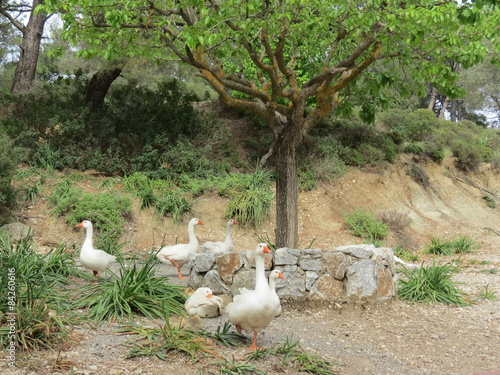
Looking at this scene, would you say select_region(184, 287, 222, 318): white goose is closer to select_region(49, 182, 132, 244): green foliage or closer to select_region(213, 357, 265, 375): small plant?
select_region(213, 357, 265, 375): small plant

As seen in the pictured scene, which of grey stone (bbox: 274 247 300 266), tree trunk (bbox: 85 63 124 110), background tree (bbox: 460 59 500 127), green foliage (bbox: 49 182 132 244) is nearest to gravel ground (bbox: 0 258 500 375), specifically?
grey stone (bbox: 274 247 300 266)

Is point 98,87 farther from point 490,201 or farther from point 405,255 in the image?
point 490,201

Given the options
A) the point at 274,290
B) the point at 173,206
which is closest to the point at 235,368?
the point at 274,290

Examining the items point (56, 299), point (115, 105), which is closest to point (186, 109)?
point (115, 105)

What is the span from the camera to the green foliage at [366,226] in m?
12.7

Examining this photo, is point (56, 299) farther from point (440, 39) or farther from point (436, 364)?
point (440, 39)

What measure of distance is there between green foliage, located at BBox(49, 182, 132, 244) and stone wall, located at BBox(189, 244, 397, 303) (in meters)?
3.98

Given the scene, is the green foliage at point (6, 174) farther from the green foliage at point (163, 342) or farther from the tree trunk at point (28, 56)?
the tree trunk at point (28, 56)

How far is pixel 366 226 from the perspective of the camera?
12875 millimetres

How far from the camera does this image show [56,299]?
5340 mm

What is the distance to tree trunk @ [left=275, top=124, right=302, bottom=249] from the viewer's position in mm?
8406

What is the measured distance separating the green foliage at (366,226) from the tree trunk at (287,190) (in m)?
4.57

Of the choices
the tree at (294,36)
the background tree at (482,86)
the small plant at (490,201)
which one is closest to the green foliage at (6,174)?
the tree at (294,36)

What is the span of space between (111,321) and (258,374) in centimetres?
175
